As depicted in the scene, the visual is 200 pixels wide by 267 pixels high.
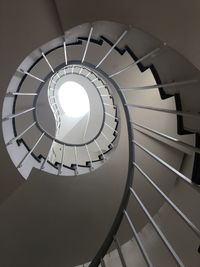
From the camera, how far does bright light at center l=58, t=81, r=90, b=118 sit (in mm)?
9649

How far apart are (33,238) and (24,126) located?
2.17 meters

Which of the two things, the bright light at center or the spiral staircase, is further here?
the bright light at center

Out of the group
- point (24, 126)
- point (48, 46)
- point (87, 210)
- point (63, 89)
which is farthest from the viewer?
point (63, 89)

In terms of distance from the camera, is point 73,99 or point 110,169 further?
point 73,99

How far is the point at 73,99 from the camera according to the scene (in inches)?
402

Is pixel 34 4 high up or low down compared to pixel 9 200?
up

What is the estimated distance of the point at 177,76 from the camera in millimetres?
2760

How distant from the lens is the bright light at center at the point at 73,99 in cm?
965

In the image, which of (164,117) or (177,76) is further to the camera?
(164,117)

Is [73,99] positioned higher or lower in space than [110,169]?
higher

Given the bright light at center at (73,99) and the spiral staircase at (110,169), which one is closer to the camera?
the spiral staircase at (110,169)

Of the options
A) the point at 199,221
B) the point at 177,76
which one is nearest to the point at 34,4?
the point at 177,76

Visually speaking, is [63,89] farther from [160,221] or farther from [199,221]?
[199,221]

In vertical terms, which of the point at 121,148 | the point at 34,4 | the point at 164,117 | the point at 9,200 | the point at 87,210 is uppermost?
the point at 34,4
